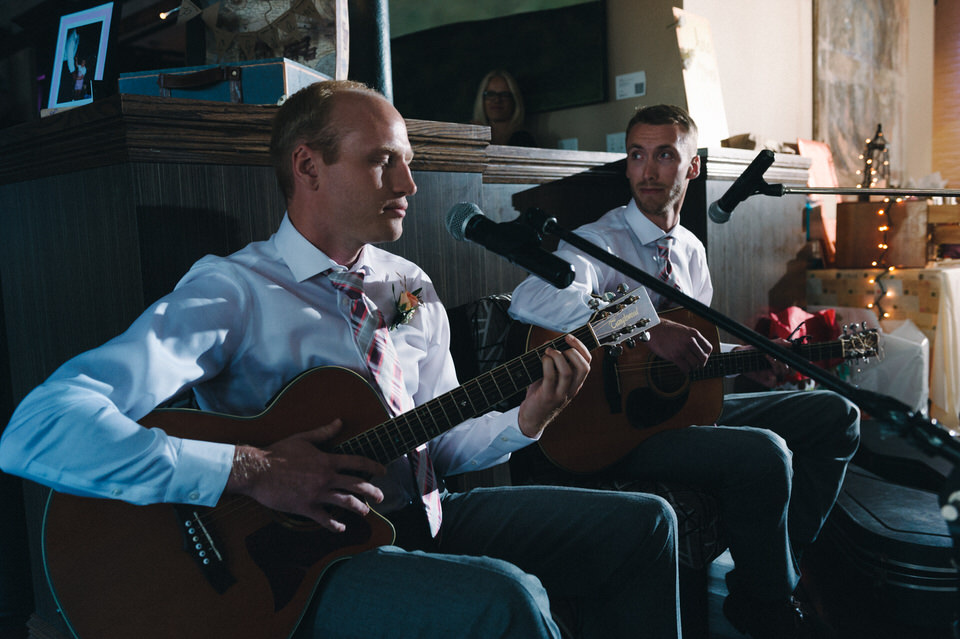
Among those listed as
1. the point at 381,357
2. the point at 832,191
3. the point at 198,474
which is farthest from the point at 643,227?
the point at 198,474

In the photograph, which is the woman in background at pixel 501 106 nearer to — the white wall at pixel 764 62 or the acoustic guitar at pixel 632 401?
the white wall at pixel 764 62

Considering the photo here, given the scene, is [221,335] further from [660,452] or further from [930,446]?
[660,452]

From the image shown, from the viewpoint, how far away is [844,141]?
4.37 meters

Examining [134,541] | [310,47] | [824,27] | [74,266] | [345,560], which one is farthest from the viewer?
[824,27]

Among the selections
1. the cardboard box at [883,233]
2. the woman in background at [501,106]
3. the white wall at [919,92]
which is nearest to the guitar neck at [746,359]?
the cardboard box at [883,233]

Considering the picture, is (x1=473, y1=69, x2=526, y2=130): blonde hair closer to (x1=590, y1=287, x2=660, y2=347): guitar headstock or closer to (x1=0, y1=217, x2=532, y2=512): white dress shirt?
(x1=0, y1=217, x2=532, y2=512): white dress shirt

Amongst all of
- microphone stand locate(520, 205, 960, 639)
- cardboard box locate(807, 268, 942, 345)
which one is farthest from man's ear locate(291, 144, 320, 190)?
cardboard box locate(807, 268, 942, 345)

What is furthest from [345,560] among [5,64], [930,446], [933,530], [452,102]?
[5,64]

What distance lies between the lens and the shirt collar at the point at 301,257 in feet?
4.33

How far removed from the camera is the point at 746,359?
2.05 metres

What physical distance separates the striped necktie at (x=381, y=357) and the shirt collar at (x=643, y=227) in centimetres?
112

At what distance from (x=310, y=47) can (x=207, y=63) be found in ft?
0.93

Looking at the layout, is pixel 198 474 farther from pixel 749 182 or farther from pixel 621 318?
pixel 749 182

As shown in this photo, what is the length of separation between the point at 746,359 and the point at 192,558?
160 centimetres
